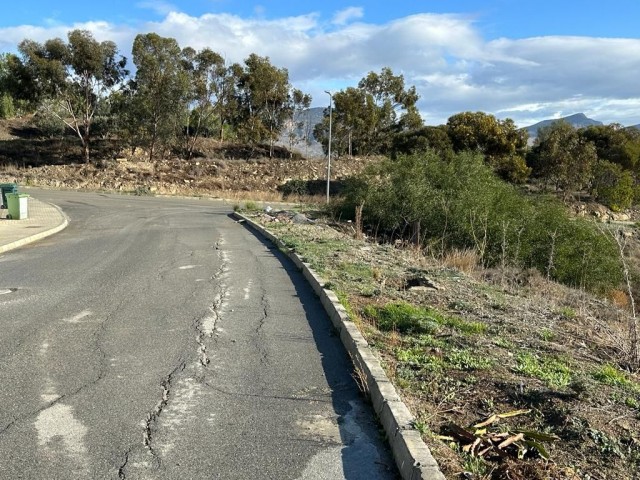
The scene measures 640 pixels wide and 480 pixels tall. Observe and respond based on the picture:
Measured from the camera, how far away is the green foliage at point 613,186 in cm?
4275

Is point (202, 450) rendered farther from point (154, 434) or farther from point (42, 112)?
point (42, 112)

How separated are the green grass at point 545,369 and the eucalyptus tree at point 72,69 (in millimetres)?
44751

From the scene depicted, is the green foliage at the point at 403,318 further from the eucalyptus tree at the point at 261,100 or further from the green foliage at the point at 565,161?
the eucalyptus tree at the point at 261,100

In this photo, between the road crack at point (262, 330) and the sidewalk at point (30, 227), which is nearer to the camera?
the road crack at point (262, 330)

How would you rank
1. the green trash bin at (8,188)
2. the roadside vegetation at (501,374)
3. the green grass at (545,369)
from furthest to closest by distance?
the green trash bin at (8,188) < the green grass at (545,369) < the roadside vegetation at (501,374)

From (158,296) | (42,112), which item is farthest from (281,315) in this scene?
(42,112)

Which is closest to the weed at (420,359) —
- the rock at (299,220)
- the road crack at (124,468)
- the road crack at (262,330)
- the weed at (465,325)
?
the weed at (465,325)

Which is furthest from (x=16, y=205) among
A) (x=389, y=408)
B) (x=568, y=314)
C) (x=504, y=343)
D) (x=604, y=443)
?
(x=604, y=443)

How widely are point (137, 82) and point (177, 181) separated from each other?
8.61 meters

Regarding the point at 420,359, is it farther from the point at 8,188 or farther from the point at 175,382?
the point at 8,188

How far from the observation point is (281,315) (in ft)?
24.6

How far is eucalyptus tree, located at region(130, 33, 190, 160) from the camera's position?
145 feet

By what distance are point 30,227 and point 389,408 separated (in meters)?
16.3

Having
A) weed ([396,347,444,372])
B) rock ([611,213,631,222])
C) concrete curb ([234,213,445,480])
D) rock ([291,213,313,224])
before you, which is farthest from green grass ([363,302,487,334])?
rock ([611,213,631,222])
